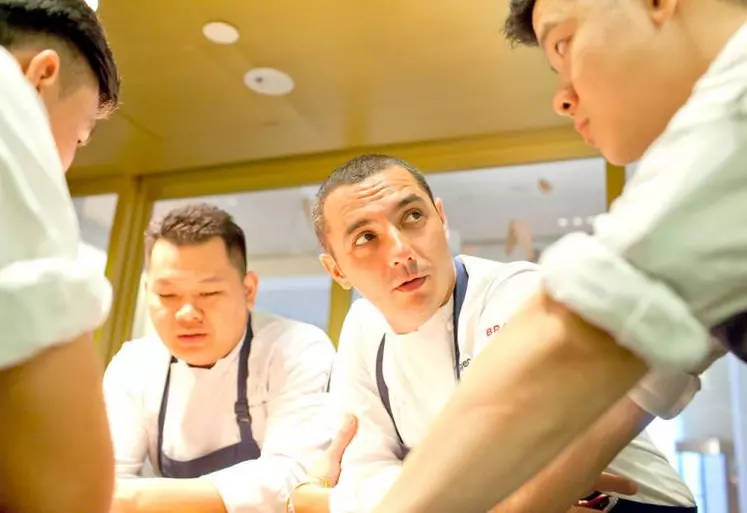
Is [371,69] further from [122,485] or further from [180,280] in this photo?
[122,485]

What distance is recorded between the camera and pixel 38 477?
0.51 m

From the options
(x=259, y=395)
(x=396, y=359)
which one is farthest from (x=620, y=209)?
(x=259, y=395)

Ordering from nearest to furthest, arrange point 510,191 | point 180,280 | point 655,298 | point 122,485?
point 655,298 < point 122,485 < point 180,280 < point 510,191

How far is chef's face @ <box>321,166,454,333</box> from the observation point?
112 cm

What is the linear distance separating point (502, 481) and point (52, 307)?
34 centimetres

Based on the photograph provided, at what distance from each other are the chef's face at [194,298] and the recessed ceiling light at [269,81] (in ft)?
2.94

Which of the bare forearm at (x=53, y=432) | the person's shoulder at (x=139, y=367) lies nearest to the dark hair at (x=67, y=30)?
the bare forearm at (x=53, y=432)

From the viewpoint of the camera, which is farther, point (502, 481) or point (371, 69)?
point (371, 69)

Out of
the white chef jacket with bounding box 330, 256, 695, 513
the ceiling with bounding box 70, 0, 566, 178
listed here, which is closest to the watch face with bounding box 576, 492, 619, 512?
the white chef jacket with bounding box 330, 256, 695, 513

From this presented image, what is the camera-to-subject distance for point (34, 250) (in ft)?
1.60

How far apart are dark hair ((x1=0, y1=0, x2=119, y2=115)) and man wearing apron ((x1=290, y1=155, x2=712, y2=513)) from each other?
472 millimetres

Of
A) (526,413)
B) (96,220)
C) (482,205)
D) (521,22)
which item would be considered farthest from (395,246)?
(96,220)

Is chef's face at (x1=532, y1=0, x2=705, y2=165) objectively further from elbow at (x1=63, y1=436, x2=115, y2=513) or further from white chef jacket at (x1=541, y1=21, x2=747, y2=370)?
elbow at (x1=63, y1=436, x2=115, y2=513)

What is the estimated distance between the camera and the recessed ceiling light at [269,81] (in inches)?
85.0
